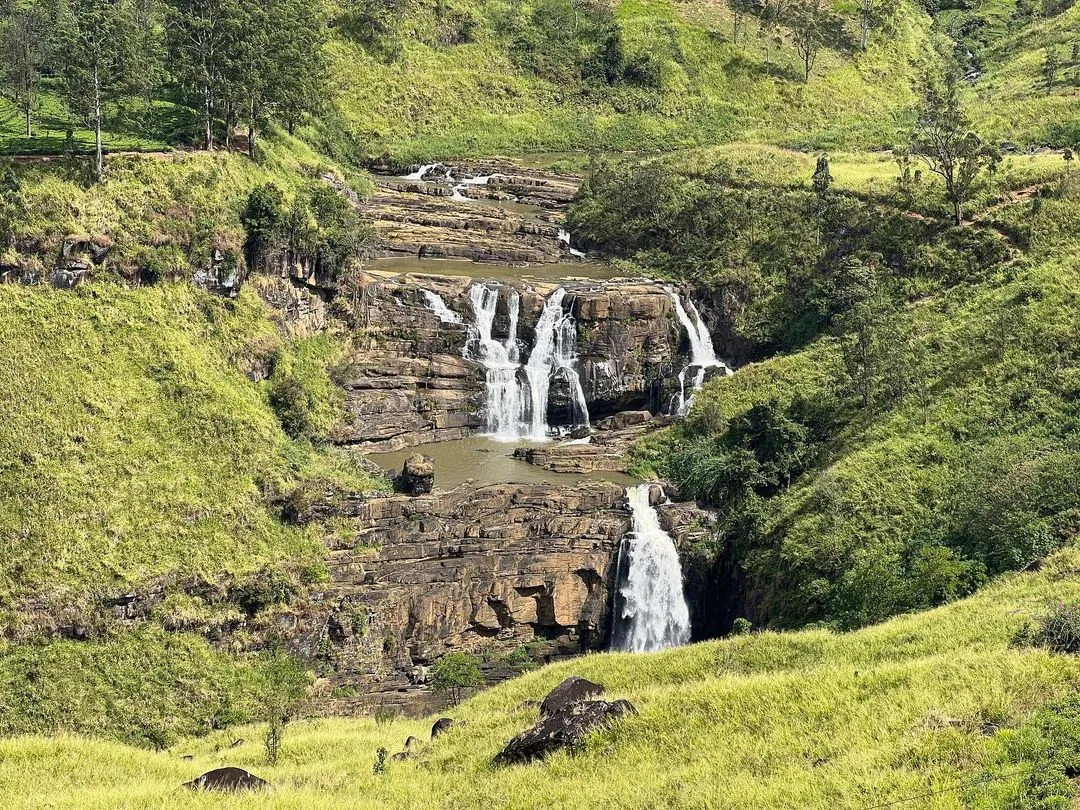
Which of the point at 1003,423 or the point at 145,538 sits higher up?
the point at 1003,423

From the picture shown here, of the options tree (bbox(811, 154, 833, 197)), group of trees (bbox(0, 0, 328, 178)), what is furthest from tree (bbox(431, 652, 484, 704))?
tree (bbox(811, 154, 833, 197))

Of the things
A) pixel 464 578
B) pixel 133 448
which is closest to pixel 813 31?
pixel 464 578

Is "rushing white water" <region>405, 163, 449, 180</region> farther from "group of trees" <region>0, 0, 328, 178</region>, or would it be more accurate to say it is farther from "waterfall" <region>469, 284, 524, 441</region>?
"waterfall" <region>469, 284, 524, 441</region>

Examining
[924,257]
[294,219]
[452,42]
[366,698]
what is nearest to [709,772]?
[366,698]

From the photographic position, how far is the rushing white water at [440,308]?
189 ft

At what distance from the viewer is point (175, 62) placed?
57.9m

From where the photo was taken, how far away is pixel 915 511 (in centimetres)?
3991

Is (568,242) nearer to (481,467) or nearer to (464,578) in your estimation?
(481,467)

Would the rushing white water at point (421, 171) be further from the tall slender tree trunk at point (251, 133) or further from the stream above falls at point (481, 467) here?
the stream above falls at point (481, 467)

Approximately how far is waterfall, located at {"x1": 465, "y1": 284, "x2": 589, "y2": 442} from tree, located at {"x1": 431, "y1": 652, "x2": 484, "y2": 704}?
18323 millimetres

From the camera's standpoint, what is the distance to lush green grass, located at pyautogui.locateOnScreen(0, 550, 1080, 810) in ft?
58.1

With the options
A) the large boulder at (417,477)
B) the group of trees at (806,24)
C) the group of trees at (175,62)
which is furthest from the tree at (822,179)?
the group of trees at (806,24)

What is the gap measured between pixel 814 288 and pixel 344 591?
34.6 metres

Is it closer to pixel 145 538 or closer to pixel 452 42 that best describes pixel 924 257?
pixel 145 538
